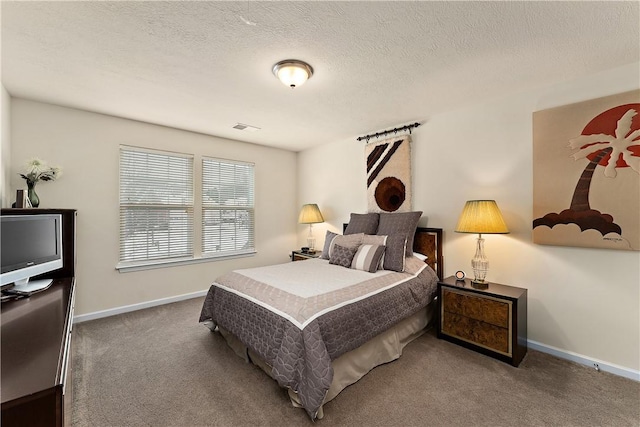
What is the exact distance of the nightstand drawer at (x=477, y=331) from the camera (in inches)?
92.8

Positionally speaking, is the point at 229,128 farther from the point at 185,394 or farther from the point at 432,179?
the point at 185,394

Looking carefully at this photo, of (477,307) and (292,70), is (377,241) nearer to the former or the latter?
(477,307)

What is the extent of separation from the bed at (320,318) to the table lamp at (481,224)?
0.50 metres

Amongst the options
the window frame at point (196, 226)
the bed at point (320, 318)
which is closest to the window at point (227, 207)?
the window frame at point (196, 226)

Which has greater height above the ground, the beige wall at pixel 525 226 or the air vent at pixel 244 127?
the air vent at pixel 244 127

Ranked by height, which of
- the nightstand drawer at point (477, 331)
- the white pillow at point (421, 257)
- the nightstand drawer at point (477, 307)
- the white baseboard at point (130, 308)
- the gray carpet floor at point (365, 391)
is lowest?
the gray carpet floor at point (365, 391)

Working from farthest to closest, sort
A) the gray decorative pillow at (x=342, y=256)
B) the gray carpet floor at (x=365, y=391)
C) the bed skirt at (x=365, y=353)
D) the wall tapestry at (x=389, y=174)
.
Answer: the wall tapestry at (x=389, y=174)
the gray decorative pillow at (x=342, y=256)
the bed skirt at (x=365, y=353)
the gray carpet floor at (x=365, y=391)

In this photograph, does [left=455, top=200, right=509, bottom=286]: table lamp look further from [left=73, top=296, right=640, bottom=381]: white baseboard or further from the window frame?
the window frame

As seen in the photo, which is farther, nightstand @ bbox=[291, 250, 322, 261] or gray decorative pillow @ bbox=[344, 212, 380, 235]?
nightstand @ bbox=[291, 250, 322, 261]

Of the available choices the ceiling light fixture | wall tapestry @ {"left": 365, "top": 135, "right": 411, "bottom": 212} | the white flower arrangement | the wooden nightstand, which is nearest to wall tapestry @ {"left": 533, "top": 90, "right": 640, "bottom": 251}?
the wooden nightstand

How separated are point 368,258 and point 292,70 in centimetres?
195

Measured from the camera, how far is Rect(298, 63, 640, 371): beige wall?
7.27ft

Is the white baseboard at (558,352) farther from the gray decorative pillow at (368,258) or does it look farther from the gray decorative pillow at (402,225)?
the gray decorative pillow at (368,258)

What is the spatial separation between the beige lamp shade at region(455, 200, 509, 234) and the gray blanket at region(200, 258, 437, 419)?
76 cm
